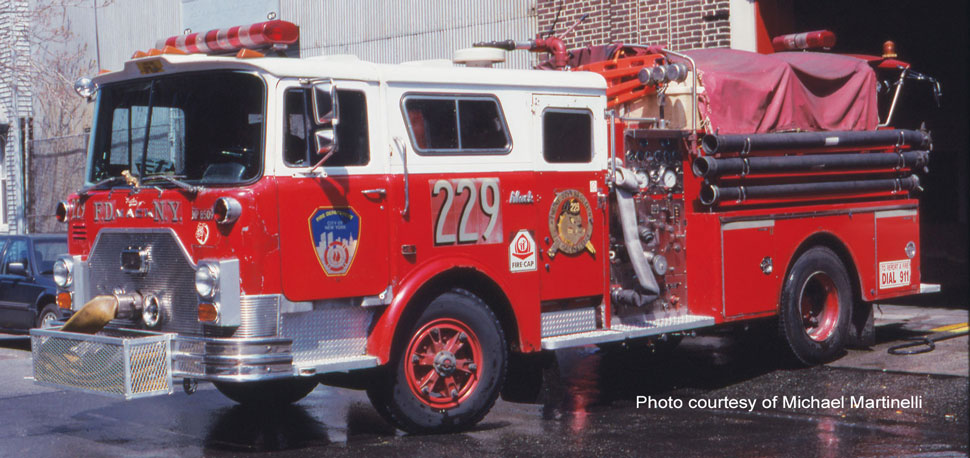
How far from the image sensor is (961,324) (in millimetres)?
13695

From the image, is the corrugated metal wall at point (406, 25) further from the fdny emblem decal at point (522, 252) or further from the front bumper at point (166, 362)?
the front bumper at point (166, 362)

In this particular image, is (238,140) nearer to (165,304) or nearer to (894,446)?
(165,304)

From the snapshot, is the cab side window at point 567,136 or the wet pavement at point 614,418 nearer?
the wet pavement at point 614,418

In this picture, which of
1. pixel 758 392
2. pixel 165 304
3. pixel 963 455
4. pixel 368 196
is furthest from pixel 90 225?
pixel 963 455

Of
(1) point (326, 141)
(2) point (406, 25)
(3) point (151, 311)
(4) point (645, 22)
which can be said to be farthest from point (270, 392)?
(2) point (406, 25)

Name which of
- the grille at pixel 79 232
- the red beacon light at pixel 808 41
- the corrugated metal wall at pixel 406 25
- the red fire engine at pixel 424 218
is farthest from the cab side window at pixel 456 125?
the corrugated metal wall at pixel 406 25

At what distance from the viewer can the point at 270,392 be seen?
30.8ft

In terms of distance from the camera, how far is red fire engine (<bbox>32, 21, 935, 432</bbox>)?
7.38 m

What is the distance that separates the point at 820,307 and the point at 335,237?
17.6 feet

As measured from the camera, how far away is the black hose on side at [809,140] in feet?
31.4

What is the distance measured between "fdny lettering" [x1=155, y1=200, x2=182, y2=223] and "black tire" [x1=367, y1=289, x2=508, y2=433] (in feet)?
5.53

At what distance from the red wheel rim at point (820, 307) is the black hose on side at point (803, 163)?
106cm

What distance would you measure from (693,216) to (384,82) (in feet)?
10.2

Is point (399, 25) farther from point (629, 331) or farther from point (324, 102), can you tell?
point (324, 102)
